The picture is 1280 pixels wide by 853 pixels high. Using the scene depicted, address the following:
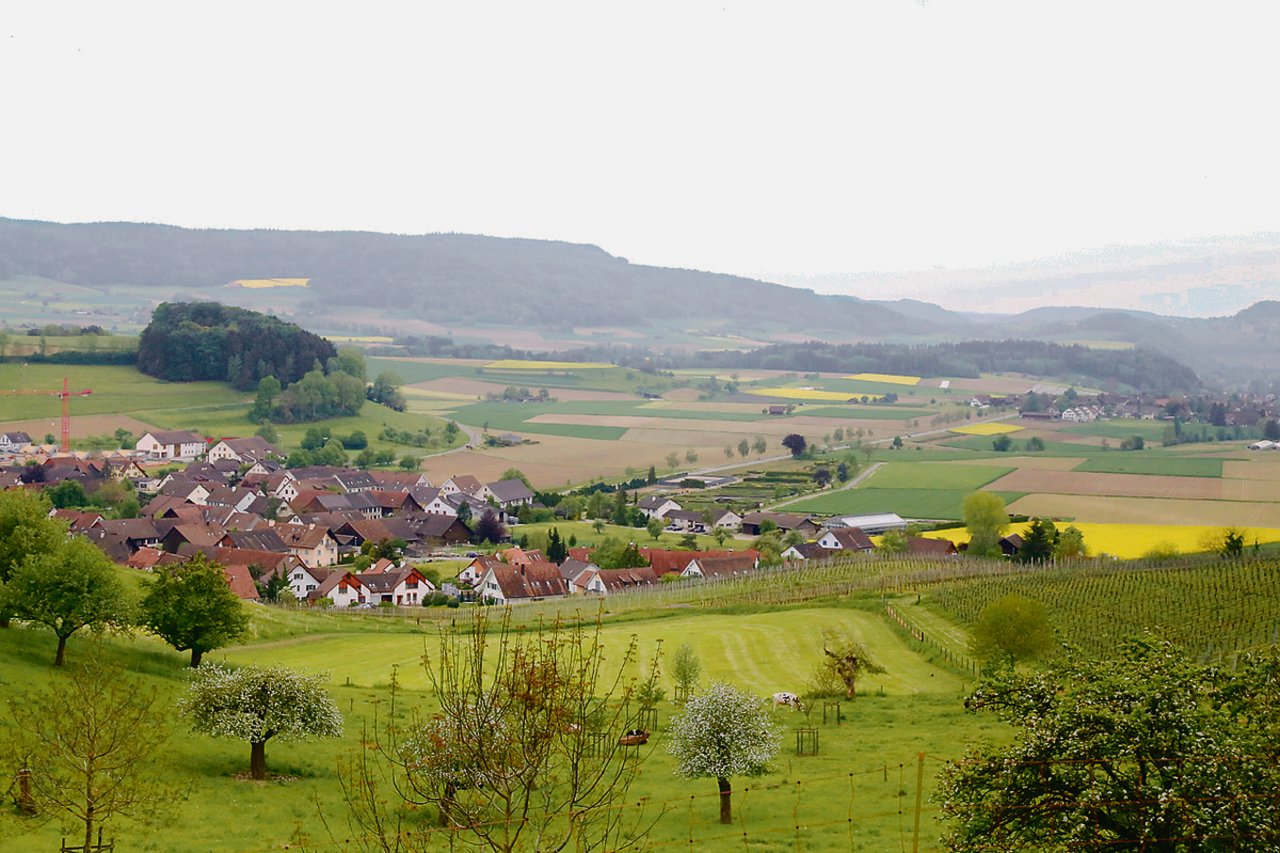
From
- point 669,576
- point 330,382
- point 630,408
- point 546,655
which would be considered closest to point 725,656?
point 669,576

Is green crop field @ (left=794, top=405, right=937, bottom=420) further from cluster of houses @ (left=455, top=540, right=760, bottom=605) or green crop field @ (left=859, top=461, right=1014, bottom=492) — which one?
cluster of houses @ (left=455, top=540, right=760, bottom=605)

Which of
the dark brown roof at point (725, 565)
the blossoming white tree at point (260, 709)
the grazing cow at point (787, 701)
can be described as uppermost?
the blossoming white tree at point (260, 709)

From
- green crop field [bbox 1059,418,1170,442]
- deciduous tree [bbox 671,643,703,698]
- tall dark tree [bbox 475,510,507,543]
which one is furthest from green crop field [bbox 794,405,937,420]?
deciduous tree [bbox 671,643,703,698]

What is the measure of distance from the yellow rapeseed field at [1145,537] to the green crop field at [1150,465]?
29.8 meters

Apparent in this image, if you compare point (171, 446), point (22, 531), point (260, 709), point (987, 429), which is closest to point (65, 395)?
point (171, 446)

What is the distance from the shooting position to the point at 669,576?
218 feet

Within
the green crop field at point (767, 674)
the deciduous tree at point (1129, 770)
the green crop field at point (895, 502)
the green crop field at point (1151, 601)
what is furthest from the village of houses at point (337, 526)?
the deciduous tree at point (1129, 770)

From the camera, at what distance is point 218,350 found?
138250 millimetres

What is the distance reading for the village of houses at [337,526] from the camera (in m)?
64.0

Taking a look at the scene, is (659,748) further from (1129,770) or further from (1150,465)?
(1150,465)

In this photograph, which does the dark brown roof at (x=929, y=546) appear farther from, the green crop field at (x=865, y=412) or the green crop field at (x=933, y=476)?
the green crop field at (x=865, y=412)

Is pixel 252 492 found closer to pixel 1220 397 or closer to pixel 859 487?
pixel 859 487

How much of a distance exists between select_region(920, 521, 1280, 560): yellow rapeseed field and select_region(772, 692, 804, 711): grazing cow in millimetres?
34648

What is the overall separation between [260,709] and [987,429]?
134 meters
